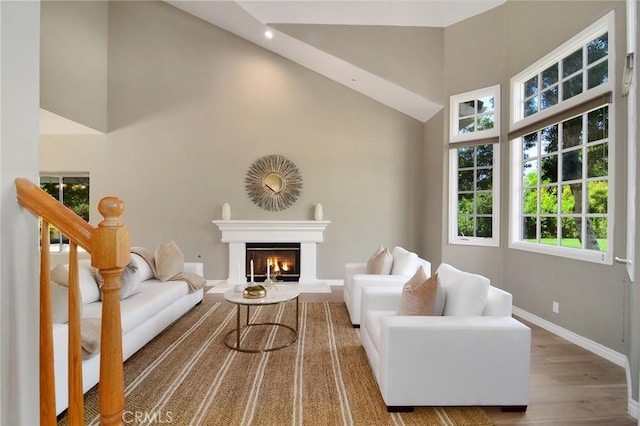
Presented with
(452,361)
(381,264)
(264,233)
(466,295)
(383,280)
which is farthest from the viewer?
(264,233)

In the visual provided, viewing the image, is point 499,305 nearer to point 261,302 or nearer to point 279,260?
point 261,302

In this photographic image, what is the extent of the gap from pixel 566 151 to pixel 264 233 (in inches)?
167

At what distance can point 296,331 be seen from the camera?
320cm

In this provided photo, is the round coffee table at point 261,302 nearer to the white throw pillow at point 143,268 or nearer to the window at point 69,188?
the white throw pillow at point 143,268

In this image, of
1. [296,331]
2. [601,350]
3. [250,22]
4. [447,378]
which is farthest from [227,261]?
[601,350]

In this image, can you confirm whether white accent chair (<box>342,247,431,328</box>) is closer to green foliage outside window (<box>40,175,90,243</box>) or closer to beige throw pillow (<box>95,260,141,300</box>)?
beige throw pillow (<box>95,260,141,300</box>)

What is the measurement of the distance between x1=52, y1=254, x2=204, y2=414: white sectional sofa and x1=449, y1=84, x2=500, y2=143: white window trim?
14.0 feet

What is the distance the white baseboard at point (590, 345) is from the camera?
2.08 meters

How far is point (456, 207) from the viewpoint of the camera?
4789 mm

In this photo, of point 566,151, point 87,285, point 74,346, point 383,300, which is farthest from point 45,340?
point 566,151

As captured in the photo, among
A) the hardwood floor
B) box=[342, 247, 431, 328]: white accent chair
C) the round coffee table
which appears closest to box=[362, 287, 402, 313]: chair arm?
box=[342, 247, 431, 328]: white accent chair

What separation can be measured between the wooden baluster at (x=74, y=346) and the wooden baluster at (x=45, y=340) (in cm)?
8

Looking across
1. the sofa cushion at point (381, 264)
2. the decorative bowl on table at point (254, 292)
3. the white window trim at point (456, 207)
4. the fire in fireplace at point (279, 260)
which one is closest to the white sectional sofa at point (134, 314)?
the decorative bowl on table at point (254, 292)

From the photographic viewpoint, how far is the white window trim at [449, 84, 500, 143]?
14.1 ft
